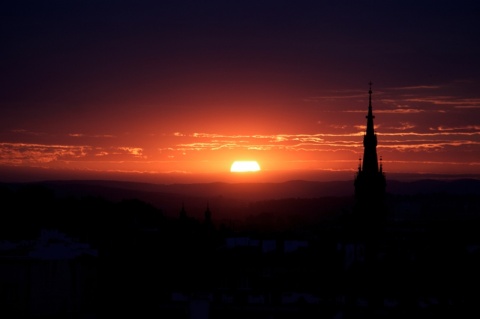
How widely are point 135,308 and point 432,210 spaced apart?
357 ft

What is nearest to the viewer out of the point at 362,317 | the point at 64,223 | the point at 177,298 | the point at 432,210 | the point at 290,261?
the point at 362,317

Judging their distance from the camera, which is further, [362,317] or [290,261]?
[290,261]

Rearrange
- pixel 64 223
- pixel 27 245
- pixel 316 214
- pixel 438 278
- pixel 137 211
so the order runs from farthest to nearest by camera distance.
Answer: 1. pixel 316 214
2. pixel 137 211
3. pixel 64 223
4. pixel 438 278
5. pixel 27 245

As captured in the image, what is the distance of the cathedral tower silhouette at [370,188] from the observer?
7162 cm

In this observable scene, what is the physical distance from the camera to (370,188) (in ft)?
234

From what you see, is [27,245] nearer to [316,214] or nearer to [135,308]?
[135,308]

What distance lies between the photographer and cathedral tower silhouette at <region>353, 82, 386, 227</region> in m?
71.6

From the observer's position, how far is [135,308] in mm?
42594

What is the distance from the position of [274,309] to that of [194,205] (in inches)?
5629

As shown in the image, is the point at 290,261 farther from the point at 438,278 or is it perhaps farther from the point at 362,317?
the point at 362,317

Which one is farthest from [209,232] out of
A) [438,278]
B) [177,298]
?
[177,298]

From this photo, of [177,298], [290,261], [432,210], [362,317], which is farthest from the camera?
[432,210]

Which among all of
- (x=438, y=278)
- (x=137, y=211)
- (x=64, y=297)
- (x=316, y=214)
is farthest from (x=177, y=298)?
(x=316, y=214)

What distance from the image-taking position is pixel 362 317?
40625 millimetres
